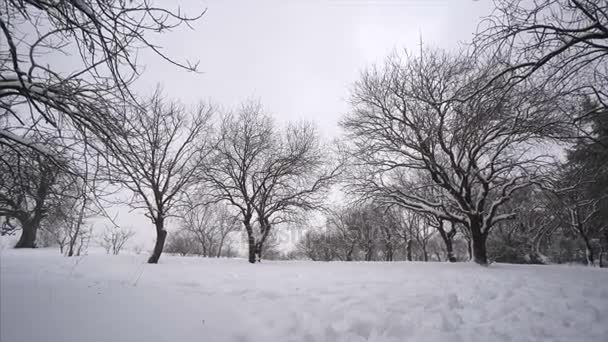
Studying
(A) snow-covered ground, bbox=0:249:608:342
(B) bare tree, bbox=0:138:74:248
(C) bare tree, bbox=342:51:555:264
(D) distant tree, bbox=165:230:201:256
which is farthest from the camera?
(D) distant tree, bbox=165:230:201:256

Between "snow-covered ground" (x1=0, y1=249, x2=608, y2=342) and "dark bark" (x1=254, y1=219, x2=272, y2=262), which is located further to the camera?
"dark bark" (x1=254, y1=219, x2=272, y2=262)

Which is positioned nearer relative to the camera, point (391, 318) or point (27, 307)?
point (27, 307)

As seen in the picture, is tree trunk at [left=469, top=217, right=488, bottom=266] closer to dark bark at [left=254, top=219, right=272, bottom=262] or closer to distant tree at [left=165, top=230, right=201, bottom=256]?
dark bark at [left=254, top=219, right=272, bottom=262]

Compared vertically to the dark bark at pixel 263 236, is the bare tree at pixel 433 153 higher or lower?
higher

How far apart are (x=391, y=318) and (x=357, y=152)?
8081mm

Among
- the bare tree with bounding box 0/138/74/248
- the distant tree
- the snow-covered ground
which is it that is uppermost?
the bare tree with bounding box 0/138/74/248

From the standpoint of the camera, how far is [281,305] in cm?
349

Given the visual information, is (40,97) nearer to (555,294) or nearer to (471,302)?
(471,302)

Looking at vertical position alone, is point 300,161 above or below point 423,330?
above

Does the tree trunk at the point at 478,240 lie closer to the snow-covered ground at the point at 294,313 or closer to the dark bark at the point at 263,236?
the snow-covered ground at the point at 294,313

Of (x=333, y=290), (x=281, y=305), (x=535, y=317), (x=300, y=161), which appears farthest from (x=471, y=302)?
(x=300, y=161)

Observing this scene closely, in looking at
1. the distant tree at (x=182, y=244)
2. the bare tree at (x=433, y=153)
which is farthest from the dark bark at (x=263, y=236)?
the distant tree at (x=182, y=244)

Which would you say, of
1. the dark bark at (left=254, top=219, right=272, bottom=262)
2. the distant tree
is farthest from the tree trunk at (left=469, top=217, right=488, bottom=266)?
the distant tree

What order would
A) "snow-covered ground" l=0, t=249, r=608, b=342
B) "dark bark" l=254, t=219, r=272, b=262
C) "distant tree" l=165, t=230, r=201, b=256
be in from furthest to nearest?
"distant tree" l=165, t=230, r=201, b=256
"dark bark" l=254, t=219, r=272, b=262
"snow-covered ground" l=0, t=249, r=608, b=342
